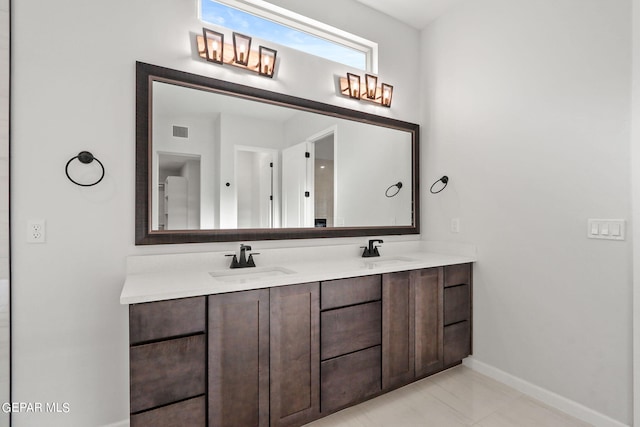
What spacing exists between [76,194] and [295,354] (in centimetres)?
143

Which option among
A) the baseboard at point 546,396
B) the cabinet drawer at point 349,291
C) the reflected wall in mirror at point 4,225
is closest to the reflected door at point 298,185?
the cabinet drawer at point 349,291

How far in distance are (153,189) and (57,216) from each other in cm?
46

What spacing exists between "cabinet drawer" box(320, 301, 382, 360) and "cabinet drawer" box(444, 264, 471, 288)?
672 millimetres

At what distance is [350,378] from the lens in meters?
1.86

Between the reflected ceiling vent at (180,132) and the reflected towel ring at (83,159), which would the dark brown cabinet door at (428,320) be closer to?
the reflected ceiling vent at (180,132)

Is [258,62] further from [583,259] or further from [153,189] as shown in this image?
[583,259]

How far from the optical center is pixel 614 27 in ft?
5.65

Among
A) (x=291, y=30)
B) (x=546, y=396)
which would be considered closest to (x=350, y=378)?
(x=546, y=396)

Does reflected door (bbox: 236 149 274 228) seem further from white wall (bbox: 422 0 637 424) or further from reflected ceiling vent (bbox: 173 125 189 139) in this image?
white wall (bbox: 422 0 637 424)

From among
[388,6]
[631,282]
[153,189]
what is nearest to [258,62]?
[153,189]

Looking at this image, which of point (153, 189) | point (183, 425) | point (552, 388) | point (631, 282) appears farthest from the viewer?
point (552, 388)

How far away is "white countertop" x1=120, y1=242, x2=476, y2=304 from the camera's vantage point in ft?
4.67

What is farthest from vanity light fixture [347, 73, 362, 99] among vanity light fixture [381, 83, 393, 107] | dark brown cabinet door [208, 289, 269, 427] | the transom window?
dark brown cabinet door [208, 289, 269, 427]

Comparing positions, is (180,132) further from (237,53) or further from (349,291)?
(349,291)
